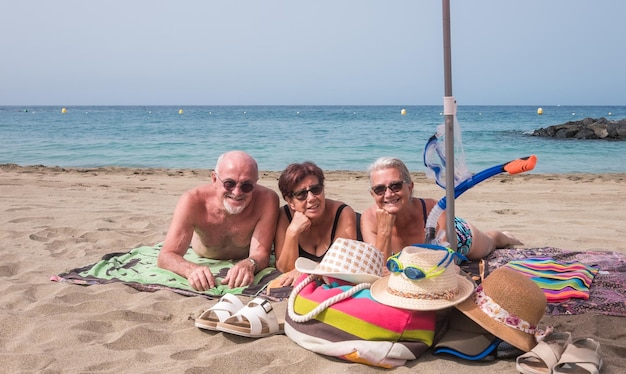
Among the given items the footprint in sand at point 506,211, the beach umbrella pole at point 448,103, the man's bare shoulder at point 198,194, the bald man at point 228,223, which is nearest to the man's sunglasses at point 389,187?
the beach umbrella pole at point 448,103

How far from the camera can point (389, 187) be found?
14.8 ft

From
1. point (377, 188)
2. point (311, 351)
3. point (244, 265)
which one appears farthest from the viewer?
point (244, 265)

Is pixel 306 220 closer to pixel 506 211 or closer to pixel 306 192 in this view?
pixel 306 192

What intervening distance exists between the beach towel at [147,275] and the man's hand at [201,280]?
41mm

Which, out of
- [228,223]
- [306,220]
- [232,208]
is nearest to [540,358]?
[306,220]

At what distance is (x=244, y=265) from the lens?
4.86m

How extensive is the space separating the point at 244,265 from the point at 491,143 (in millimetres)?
20687

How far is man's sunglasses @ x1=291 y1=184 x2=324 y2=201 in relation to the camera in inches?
185

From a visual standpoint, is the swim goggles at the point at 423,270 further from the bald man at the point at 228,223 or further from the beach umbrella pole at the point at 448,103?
the bald man at the point at 228,223

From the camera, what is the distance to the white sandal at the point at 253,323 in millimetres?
3584

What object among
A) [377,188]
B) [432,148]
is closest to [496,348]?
[432,148]

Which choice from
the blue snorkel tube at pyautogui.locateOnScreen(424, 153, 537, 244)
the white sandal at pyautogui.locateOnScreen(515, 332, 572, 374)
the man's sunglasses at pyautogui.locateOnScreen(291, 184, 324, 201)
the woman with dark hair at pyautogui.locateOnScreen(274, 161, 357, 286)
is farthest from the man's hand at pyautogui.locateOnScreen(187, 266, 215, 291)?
the white sandal at pyautogui.locateOnScreen(515, 332, 572, 374)

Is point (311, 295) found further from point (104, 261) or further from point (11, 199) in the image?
point (11, 199)

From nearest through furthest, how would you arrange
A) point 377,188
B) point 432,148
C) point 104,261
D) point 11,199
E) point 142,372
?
point 142,372 < point 432,148 < point 377,188 < point 104,261 < point 11,199
